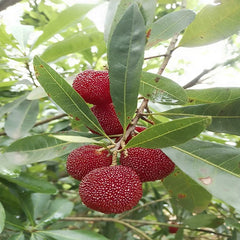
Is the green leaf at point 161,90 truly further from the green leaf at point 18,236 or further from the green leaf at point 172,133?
the green leaf at point 18,236

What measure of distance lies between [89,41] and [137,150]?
531 mm

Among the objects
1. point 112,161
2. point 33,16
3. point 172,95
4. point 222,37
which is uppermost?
point 33,16

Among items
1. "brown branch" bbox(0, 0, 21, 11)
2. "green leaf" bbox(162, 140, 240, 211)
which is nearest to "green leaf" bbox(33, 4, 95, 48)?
"brown branch" bbox(0, 0, 21, 11)

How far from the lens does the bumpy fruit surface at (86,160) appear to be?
0.67m

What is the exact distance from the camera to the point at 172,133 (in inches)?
21.0

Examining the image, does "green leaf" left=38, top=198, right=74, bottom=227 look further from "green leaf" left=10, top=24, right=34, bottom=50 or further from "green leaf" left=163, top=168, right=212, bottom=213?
"green leaf" left=10, top=24, right=34, bottom=50

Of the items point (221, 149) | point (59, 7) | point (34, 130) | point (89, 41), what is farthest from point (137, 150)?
point (59, 7)

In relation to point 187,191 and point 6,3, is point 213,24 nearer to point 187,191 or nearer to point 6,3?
point 187,191

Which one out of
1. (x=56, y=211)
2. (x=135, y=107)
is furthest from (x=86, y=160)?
(x=56, y=211)

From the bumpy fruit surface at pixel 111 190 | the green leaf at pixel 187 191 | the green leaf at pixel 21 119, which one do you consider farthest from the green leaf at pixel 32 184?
the bumpy fruit surface at pixel 111 190

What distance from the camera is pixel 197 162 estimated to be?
0.65 meters

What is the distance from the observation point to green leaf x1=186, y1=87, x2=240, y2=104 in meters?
0.70

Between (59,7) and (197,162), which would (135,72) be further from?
(59,7)

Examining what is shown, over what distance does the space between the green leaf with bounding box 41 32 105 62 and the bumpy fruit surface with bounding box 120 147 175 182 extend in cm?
51
